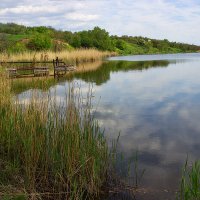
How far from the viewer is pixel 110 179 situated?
5.23 metres

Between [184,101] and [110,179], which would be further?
[184,101]

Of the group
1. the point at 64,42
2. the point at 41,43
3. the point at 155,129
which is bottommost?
the point at 155,129

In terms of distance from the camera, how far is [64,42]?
5184 centimetres

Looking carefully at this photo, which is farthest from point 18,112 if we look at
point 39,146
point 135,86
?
point 135,86

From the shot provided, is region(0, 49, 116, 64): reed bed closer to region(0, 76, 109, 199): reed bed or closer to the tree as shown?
the tree

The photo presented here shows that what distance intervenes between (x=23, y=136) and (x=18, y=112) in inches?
28.6

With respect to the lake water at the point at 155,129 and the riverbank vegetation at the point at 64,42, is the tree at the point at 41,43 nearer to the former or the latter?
the riverbank vegetation at the point at 64,42

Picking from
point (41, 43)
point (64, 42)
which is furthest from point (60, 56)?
point (64, 42)

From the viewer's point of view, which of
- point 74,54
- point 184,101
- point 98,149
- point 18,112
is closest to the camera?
point 98,149

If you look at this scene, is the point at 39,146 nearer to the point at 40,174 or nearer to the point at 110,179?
the point at 40,174

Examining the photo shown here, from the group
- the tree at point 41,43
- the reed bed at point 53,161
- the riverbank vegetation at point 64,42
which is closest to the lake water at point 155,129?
the reed bed at point 53,161

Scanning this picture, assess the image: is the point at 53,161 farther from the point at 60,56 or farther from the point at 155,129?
the point at 60,56

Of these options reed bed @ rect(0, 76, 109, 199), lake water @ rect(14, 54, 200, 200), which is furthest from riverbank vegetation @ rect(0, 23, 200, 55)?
reed bed @ rect(0, 76, 109, 199)

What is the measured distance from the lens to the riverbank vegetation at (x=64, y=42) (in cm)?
4084
